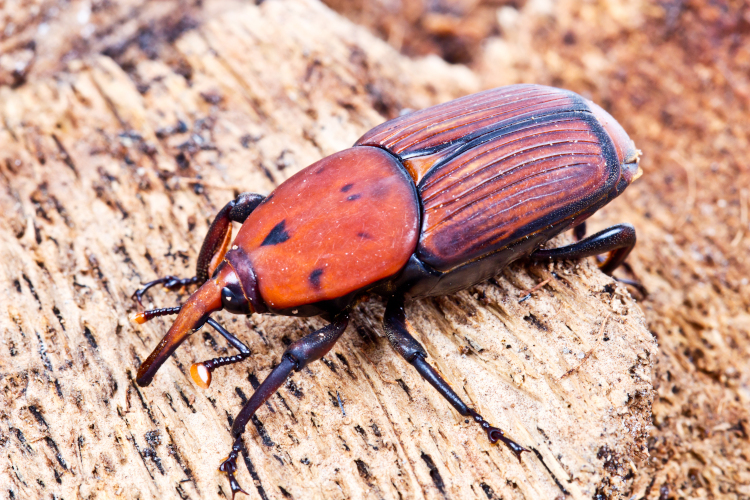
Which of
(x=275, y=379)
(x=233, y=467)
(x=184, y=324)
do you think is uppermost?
(x=184, y=324)

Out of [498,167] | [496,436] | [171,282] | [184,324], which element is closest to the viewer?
[184,324]

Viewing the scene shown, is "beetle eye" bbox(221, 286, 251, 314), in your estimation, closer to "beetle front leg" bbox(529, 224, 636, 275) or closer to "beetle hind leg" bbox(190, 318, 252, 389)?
"beetle hind leg" bbox(190, 318, 252, 389)

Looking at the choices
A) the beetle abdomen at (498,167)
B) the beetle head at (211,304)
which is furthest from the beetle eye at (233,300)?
the beetle abdomen at (498,167)

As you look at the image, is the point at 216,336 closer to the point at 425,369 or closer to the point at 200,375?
the point at 200,375

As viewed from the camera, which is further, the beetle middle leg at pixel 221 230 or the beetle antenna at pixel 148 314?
the beetle middle leg at pixel 221 230

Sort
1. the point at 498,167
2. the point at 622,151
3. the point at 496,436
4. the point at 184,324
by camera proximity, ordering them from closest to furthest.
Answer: the point at 184,324 → the point at 496,436 → the point at 498,167 → the point at 622,151

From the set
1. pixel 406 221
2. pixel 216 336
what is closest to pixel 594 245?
pixel 406 221

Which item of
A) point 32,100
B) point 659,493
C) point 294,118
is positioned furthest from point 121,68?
point 659,493

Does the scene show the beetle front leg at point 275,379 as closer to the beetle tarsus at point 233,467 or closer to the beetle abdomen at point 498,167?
the beetle tarsus at point 233,467
